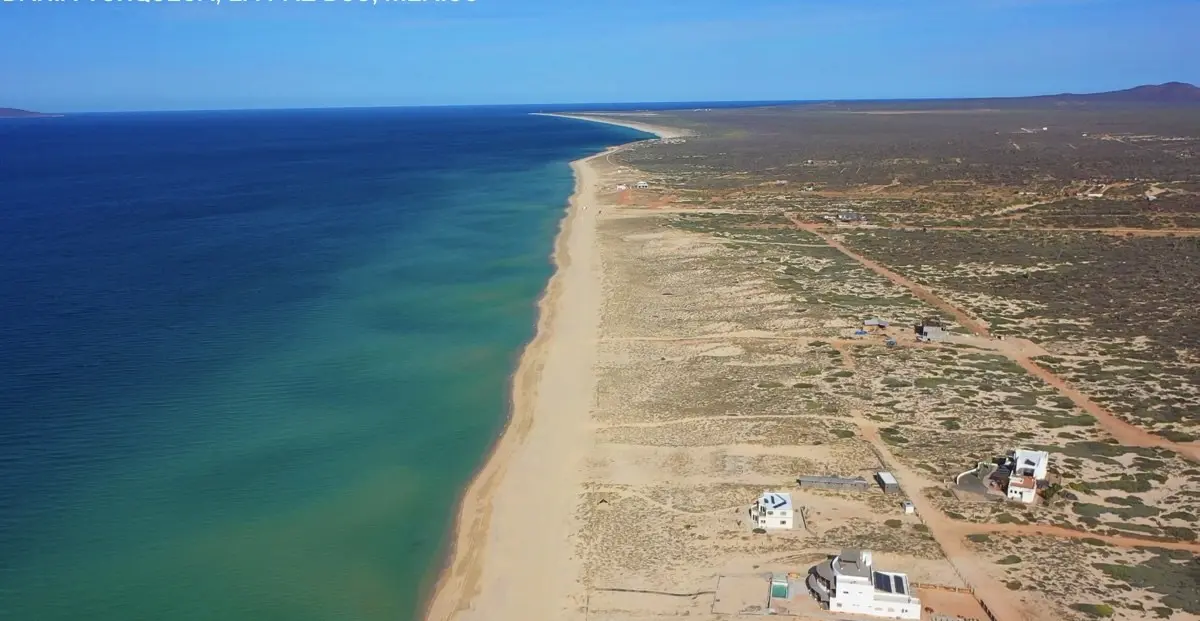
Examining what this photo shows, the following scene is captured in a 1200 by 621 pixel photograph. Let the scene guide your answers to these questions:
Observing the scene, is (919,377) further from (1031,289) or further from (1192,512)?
(1031,289)

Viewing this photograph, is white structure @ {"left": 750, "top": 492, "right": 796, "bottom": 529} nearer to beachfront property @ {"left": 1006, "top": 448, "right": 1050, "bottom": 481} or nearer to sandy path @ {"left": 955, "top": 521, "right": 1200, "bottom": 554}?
sandy path @ {"left": 955, "top": 521, "right": 1200, "bottom": 554}

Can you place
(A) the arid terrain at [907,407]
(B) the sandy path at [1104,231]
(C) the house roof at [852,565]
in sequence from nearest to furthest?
(C) the house roof at [852,565]
(A) the arid terrain at [907,407]
(B) the sandy path at [1104,231]

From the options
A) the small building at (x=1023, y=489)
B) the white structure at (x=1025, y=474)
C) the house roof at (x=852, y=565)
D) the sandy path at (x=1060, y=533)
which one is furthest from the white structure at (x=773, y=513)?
the white structure at (x=1025, y=474)

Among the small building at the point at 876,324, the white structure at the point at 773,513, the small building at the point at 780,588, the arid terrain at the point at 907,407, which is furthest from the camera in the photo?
the small building at the point at 876,324

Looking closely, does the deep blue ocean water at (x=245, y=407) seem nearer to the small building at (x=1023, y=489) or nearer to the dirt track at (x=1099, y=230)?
the small building at (x=1023, y=489)

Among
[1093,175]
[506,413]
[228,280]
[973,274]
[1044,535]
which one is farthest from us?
[1093,175]

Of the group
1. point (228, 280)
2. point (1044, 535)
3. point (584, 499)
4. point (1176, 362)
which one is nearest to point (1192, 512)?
point (1044, 535)
